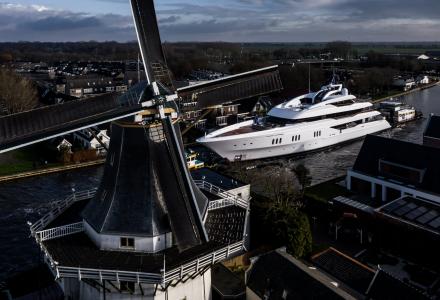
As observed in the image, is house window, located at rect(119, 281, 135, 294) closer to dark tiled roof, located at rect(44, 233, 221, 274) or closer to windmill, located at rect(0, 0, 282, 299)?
windmill, located at rect(0, 0, 282, 299)

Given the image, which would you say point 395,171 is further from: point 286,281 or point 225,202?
point 286,281

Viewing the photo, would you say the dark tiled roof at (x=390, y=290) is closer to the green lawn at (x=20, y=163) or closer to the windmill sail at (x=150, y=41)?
the windmill sail at (x=150, y=41)

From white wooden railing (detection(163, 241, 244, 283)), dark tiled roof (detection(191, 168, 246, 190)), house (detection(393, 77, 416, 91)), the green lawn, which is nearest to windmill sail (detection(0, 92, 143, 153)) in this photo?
white wooden railing (detection(163, 241, 244, 283))

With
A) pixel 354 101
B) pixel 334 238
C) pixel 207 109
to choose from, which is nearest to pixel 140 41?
pixel 207 109

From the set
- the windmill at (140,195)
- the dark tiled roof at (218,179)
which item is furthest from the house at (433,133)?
the windmill at (140,195)

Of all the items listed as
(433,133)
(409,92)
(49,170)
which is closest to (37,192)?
(49,170)

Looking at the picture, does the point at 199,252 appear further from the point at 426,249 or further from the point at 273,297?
the point at 426,249
